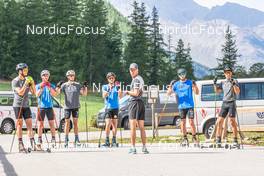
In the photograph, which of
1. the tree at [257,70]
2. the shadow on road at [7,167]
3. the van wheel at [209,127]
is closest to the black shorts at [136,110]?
the shadow on road at [7,167]

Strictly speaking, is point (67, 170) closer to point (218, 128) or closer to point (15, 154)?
point (15, 154)

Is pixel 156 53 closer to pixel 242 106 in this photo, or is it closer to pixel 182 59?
pixel 182 59

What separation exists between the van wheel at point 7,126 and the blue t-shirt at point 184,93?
14.4 metres

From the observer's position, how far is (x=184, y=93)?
1518 cm

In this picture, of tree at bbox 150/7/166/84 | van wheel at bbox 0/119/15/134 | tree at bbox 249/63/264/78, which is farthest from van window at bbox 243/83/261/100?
tree at bbox 249/63/264/78

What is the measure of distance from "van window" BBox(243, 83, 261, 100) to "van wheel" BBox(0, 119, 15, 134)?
39.2ft

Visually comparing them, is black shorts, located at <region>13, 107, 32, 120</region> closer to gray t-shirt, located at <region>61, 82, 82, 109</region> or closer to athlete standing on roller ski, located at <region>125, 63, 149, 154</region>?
gray t-shirt, located at <region>61, 82, 82, 109</region>

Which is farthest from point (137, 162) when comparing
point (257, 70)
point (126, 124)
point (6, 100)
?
point (257, 70)

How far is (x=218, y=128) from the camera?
15211 mm

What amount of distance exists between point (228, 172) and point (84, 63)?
272 feet

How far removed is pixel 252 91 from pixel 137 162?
998 cm

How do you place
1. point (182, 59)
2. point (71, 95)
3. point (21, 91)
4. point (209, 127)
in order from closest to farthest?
point (21, 91)
point (71, 95)
point (209, 127)
point (182, 59)

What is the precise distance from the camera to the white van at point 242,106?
767 inches

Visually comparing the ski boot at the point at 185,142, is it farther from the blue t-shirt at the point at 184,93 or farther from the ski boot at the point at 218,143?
the blue t-shirt at the point at 184,93
